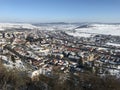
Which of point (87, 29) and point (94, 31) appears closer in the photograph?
point (94, 31)

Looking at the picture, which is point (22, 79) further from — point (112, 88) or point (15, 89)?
point (112, 88)

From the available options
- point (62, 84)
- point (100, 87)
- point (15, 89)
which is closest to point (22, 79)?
point (15, 89)

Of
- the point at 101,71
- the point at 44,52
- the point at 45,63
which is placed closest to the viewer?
the point at 101,71

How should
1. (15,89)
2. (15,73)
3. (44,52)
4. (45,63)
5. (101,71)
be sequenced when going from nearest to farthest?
(15,89)
(15,73)
(101,71)
(45,63)
(44,52)

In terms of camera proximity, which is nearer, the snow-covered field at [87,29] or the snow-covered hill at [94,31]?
the snow-covered hill at [94,31]

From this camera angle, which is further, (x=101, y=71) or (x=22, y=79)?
(x=101, y=71)

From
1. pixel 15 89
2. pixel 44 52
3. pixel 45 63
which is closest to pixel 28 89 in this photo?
pixel 15 89

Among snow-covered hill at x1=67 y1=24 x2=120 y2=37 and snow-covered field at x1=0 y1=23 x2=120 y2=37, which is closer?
snow-covered hill at x1=67 y1=24 x2=120 y2=37

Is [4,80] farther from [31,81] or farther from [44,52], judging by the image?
[44,52]

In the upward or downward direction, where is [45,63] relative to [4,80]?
downward
